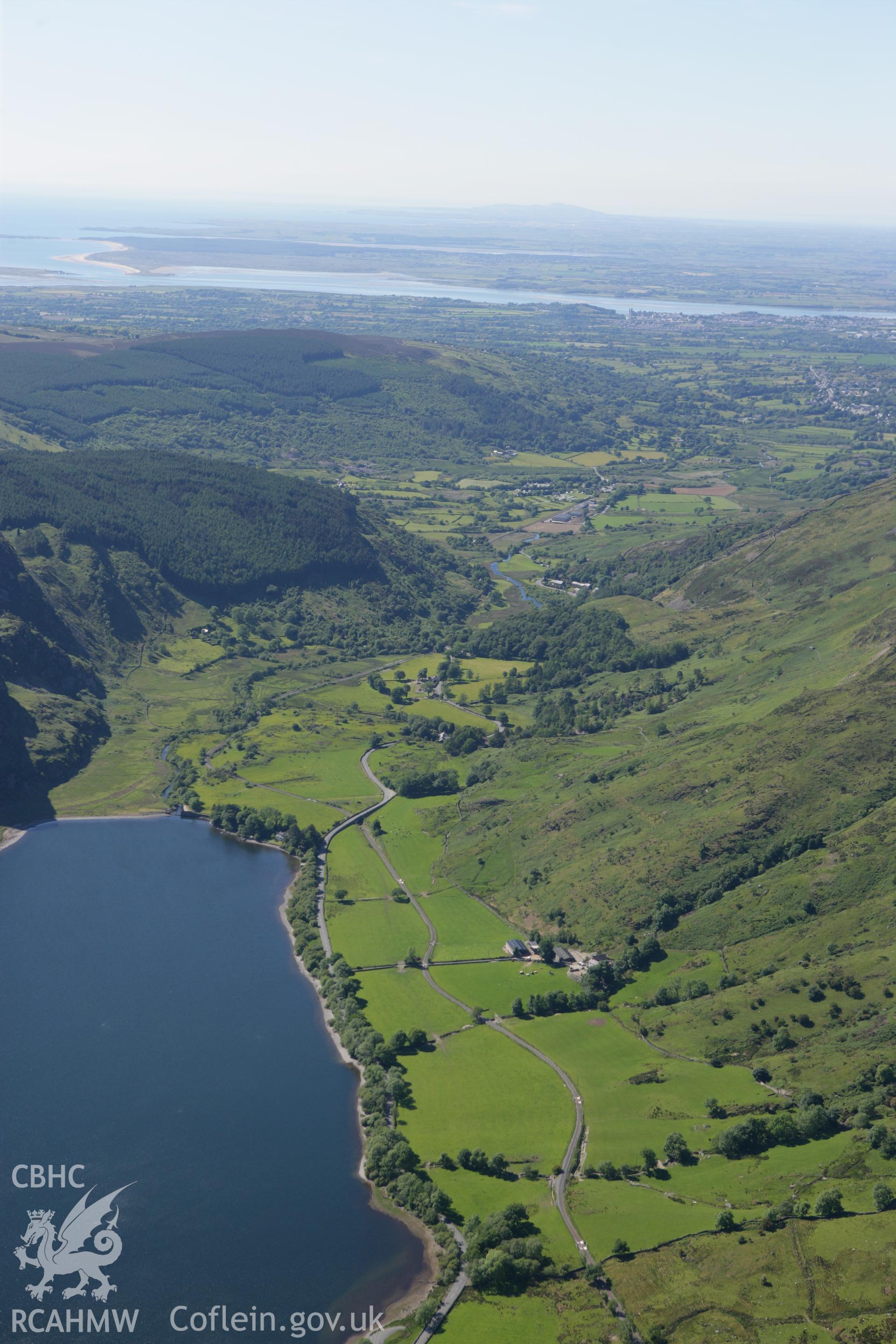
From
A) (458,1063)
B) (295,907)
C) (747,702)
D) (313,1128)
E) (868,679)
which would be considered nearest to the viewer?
(313,1128)

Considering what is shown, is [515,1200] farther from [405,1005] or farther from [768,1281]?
[405,1005]

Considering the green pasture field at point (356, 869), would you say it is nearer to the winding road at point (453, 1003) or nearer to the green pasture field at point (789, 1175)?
the winding road at point (453, 1003)

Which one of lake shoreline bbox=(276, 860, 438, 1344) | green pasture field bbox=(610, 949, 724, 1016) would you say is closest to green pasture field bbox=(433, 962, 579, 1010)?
green pasture field bbox=(610, 949, 724, 1016)

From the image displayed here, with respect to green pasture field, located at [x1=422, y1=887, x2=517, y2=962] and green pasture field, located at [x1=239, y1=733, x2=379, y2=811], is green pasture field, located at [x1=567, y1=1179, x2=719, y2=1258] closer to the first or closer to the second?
green pasture field, located at [x1=422, y1=887, x2=517, y2=962]

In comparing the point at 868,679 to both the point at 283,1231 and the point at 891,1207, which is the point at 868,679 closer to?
the point at 891,1207

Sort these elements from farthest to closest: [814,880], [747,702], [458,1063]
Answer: [747,702] → [814,880] → [458,1063]

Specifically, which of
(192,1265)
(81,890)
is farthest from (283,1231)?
(81,890)
